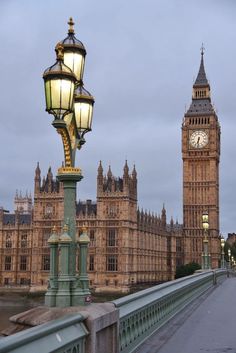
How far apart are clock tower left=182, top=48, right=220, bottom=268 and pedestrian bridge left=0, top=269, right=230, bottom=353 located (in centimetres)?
9878

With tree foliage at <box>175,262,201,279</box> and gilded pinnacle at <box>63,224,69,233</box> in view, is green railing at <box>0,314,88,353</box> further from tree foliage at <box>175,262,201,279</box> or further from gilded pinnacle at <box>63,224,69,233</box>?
tree foliage at <box>175,262,201,279</box>

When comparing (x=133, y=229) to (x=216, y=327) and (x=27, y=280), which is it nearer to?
(x=27, y=280)

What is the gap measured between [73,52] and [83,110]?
3.19 ft

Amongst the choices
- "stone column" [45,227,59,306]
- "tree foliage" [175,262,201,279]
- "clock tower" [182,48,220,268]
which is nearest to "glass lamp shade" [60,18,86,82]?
"stone column" [45,227,59,306]

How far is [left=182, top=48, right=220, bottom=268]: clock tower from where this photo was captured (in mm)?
115688

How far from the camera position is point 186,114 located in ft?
395

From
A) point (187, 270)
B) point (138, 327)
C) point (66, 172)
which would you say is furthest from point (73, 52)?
point (187, 270)

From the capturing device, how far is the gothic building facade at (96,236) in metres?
87.2

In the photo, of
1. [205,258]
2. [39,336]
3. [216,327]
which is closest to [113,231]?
[205,258]

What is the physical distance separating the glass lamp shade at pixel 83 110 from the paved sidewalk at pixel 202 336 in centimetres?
382

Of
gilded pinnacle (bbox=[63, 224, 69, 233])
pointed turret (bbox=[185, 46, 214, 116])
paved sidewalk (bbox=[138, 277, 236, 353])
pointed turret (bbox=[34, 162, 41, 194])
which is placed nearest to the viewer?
gilded pinnacle (bbox=[63, 224, 69, 233])

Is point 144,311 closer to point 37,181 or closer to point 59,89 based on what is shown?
point 59,89

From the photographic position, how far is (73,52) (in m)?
9.30

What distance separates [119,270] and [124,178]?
14.6m
